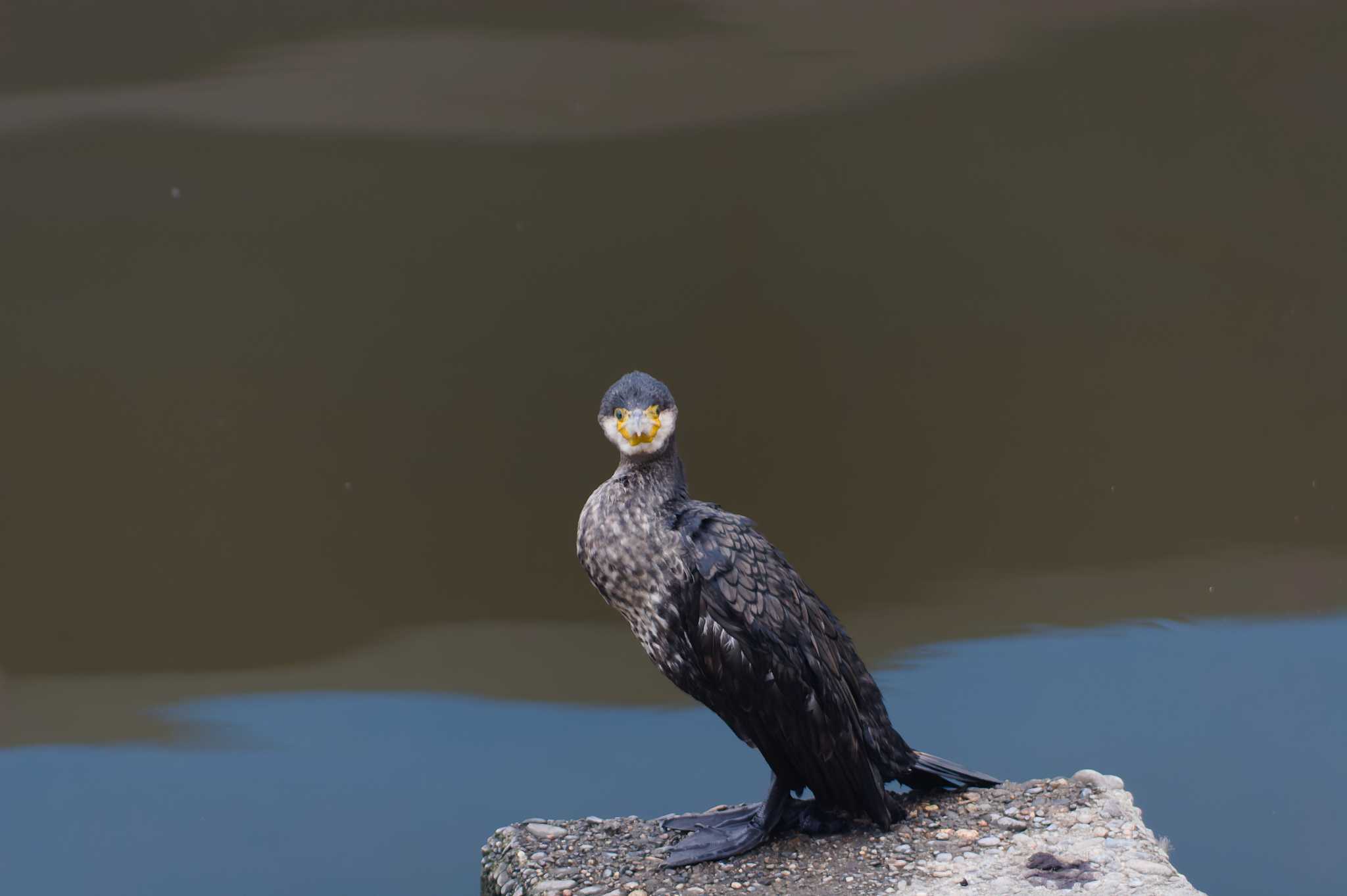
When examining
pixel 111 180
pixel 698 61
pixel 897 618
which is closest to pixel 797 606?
pixel 897 618

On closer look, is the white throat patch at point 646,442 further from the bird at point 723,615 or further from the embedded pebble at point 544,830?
the embedded pebble at point 544,830

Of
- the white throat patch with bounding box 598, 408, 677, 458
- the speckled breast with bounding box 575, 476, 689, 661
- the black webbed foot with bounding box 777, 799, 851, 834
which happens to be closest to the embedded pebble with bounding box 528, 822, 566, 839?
the black webbed foot with bounding box 777, 799, 851, 834

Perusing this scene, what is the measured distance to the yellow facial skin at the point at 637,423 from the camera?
2.43m

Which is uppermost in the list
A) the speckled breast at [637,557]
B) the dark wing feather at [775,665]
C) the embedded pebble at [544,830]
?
the speckled breast at [637,557]

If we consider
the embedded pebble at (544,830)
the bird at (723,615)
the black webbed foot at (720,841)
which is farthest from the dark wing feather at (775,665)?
the embedded pebble at (544,830)

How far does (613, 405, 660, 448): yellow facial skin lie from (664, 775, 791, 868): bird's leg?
68 centimetres

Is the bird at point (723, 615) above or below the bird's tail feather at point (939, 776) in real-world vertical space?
above

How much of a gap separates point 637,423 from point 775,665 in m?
0.47

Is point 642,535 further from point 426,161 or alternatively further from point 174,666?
point 174,666

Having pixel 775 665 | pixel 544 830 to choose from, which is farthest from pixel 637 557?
pixel 544 830

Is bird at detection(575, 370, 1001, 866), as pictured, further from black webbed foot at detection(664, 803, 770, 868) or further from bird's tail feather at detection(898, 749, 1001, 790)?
bird's tail feather at detection(898, 749, 1001, 790)

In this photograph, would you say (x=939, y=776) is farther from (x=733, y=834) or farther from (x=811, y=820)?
(x=733, y=834)

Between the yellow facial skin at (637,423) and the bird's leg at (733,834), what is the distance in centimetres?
68

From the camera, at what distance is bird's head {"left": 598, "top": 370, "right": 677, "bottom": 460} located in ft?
7.98
